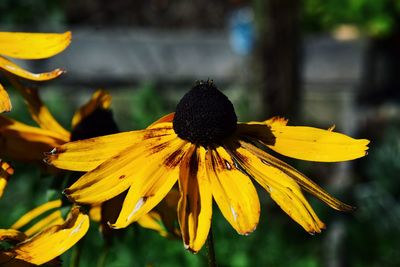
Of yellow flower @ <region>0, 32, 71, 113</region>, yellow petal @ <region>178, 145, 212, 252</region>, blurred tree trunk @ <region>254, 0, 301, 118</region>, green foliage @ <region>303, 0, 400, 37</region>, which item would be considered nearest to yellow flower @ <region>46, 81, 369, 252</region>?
yellow petal @ <region>178, 145, 212, 252</region>

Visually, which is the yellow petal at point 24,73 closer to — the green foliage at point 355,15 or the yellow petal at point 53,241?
the yellow petal at point 53,241

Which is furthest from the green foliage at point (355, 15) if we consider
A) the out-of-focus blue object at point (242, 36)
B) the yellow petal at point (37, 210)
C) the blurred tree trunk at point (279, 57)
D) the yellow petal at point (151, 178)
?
the yellow petal at point (151, 178)

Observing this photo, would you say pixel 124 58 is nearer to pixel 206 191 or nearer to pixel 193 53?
pixel 193 53

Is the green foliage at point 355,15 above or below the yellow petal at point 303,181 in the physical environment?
below

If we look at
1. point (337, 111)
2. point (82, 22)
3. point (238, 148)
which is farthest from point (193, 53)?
point (238, 148)

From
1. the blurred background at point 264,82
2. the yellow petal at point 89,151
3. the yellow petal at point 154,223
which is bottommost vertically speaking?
the blurred background at point 264,82

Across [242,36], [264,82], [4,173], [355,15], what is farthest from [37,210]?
[355,15]
